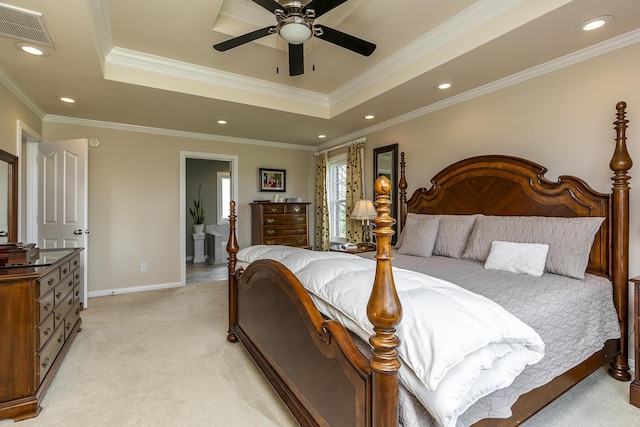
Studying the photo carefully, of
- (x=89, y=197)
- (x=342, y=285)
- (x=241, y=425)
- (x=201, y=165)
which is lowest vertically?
(x=241, y=425)

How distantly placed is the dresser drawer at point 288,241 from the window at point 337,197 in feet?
1.83

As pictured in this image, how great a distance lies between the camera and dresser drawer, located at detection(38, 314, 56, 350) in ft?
6.62

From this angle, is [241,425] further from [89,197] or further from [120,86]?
[89,197]

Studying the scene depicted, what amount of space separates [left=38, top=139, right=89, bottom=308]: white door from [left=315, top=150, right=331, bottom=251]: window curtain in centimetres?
350

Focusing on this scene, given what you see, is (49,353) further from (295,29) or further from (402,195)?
(402,195)

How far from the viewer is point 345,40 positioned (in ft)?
7.50

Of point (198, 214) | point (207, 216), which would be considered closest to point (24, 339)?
point (198, 214)

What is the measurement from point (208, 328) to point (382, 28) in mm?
3262

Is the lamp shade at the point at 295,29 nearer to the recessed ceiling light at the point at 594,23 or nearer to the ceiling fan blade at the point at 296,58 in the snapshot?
the ceiling fan blade at the point at 296,58

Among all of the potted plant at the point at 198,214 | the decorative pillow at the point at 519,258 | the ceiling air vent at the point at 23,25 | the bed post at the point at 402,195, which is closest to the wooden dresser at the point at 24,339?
the ceiling air vent at the point at 23,25

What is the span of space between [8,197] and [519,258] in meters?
4.58

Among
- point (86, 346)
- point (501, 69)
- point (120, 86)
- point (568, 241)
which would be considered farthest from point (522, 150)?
point (86, 346)

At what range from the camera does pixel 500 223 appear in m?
2.76

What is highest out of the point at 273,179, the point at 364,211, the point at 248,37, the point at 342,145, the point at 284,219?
the point at 248,37
